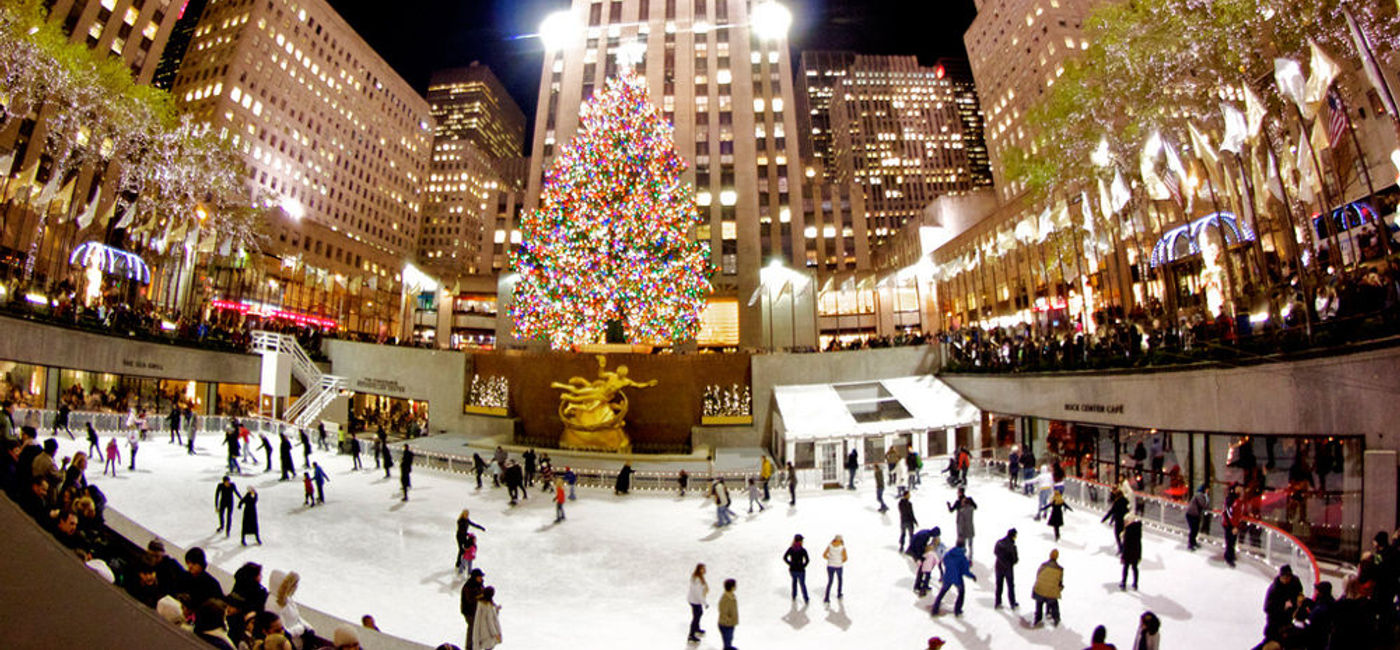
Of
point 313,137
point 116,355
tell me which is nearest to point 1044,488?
point 116,355

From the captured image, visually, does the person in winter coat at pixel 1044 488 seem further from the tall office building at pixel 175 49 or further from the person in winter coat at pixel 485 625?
the tall office building at pixel 175 49

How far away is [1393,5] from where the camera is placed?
63.1ft

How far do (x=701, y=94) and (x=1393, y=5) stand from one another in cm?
3962

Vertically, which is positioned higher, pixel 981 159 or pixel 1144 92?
pixel 981 159

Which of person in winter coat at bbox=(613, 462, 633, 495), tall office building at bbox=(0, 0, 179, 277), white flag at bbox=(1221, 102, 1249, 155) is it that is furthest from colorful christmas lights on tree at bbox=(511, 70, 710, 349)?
tall office building at bbox=(0, 0, 179, 277)

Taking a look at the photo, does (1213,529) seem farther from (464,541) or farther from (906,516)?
(464,541)

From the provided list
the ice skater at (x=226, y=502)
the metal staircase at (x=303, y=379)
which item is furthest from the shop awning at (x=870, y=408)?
the metal staircase at (x=303, y=379)

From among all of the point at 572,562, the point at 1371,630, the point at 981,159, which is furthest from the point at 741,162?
the point at 981,159

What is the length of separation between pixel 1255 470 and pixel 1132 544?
877 centimetres

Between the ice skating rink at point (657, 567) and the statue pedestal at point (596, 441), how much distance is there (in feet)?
27.4

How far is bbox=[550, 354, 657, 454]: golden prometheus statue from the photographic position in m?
27.0

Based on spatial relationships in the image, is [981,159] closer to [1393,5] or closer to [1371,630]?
[1393,5]

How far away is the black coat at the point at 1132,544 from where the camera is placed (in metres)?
10.7

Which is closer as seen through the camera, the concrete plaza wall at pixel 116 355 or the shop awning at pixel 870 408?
the concrete plaza wall at pixel 116 355
